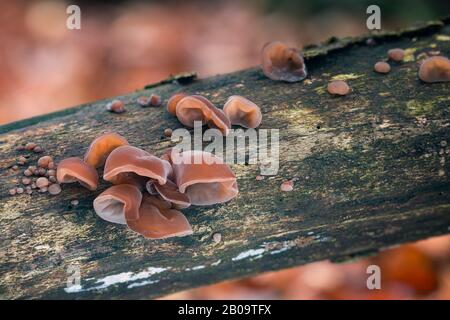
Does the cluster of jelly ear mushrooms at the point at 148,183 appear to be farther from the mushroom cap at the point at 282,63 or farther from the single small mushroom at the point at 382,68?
the single small mushroom at the point at 382,68

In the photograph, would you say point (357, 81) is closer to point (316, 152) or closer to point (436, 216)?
point (316, 152)

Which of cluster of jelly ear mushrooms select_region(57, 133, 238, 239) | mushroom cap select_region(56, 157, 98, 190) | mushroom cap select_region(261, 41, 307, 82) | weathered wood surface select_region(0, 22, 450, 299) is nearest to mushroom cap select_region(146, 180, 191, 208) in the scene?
cluster of jelly ear mushrooms select_region(57, 133, 238, 239)

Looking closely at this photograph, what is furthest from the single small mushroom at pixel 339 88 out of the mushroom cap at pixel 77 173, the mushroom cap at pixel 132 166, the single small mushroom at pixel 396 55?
the mushroom cap at pixel 77 173

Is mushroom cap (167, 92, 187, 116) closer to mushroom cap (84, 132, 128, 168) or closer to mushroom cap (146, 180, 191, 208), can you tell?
mushroom cap (84, 132, 128, 168)

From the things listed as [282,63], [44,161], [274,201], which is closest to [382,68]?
[282,63]

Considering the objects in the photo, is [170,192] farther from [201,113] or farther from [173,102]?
[173,102]

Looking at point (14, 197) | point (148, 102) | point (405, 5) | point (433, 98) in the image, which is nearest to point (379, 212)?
point (433, 98)
